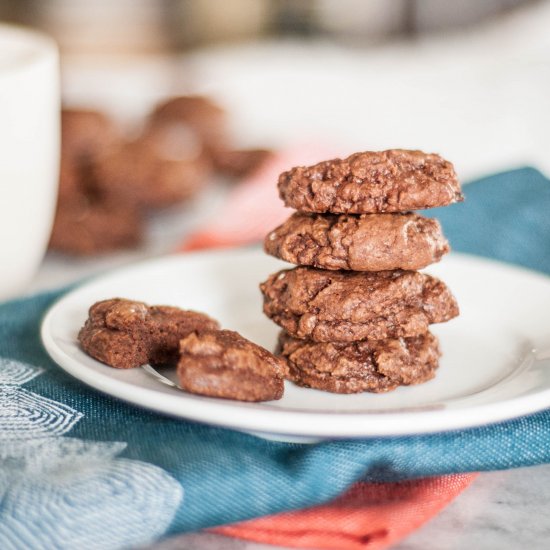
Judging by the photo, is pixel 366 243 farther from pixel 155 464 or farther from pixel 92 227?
pixel 92 227

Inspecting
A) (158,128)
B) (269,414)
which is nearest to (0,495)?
(269,414)

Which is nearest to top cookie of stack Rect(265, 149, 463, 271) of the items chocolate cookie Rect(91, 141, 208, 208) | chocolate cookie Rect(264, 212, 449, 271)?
chocolate cookie Rect(264, 212, 449, 271)

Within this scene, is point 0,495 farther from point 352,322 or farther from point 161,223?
point 161,223

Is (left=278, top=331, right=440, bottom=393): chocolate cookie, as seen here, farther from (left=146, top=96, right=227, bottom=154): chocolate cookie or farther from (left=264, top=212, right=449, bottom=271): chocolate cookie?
(left=146, top=96, right=227, bottom=154): chocolate cookie

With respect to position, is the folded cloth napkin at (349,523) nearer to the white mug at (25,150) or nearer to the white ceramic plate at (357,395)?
the white ceramic plate at (357,395)

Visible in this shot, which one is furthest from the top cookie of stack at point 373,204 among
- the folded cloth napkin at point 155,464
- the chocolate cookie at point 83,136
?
the chocolate cookie at point 83,136
